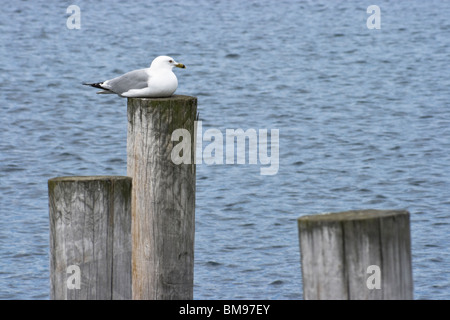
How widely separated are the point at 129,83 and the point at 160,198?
95cm

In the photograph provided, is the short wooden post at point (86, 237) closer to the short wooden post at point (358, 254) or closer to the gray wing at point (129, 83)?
the gray wing at point (129, 83)

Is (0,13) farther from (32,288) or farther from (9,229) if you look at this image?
(32,288)

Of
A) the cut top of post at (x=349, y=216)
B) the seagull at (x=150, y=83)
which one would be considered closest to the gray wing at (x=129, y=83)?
the seagull at (x=150, y=83)

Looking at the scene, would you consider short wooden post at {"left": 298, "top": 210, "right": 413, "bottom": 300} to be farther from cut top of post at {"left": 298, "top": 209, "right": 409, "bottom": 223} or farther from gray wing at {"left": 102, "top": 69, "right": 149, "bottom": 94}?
gray wing at {"left": 102, "top": 69, "right": 149, "bottom": 94}

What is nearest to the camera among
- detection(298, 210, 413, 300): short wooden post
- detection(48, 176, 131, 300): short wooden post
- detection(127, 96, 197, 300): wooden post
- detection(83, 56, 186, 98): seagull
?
detection(298, 210, 413, 300): short wooden post

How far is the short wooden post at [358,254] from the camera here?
3957mm

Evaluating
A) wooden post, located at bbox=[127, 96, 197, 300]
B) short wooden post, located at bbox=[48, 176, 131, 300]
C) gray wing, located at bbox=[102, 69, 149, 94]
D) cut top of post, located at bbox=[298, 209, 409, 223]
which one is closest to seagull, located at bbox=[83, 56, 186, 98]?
gray wing, located at bbox=[102, 69, 149, 94]

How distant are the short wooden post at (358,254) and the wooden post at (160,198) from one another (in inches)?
55.1

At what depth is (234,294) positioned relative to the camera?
781cm

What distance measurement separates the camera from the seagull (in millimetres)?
5645

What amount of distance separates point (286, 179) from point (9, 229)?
350cm

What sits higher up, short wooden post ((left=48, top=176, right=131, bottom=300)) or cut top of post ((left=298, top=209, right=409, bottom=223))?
cut top of post ((left=298, top=209, right=409, bottom=223))

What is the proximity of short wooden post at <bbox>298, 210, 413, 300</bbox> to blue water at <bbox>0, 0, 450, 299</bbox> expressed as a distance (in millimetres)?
3763

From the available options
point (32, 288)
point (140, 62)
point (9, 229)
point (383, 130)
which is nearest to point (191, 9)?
point (140, 62)
